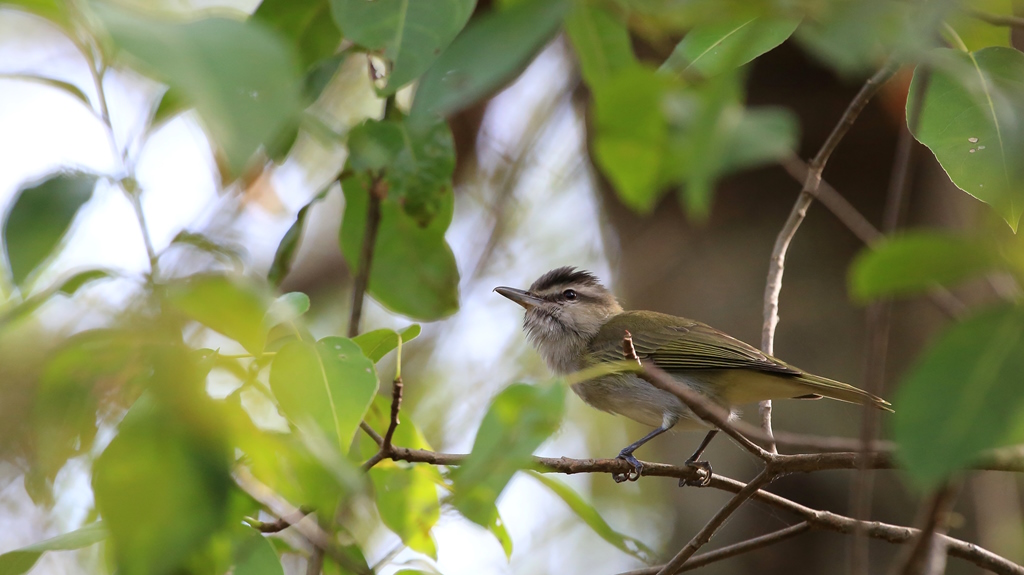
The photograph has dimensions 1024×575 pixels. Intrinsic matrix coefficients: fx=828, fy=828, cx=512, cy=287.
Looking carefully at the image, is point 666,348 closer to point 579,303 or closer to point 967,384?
point 579,303

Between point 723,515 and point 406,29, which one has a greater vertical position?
point 406,29

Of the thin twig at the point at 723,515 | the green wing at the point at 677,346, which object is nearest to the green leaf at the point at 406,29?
the thin twig at the point at 723,515

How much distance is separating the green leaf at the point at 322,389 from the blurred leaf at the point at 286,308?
67 millimetres

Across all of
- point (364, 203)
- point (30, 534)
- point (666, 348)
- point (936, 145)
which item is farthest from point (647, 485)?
point (936, 145)

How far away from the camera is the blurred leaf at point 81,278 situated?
1692 mm

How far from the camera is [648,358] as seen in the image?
4.48 metres

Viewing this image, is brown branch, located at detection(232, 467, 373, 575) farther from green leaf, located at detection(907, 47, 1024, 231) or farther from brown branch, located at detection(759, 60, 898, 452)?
brown branch, located at detection(759, 60, 898, 452)

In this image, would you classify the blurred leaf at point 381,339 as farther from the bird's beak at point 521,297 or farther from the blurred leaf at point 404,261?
the bird's beak at point 521,297

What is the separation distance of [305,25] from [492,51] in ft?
4.70

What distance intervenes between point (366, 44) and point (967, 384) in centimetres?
114

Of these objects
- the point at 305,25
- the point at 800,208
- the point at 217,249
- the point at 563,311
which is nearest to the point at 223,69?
the point at 217,249

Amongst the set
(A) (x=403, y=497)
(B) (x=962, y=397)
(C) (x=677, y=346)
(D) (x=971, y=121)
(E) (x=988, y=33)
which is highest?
(E) (x=988, y=33)

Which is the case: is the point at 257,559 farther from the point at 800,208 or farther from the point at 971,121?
the point at 800,208

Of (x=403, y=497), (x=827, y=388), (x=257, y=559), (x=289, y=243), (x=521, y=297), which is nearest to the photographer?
(x=257, y=559)
